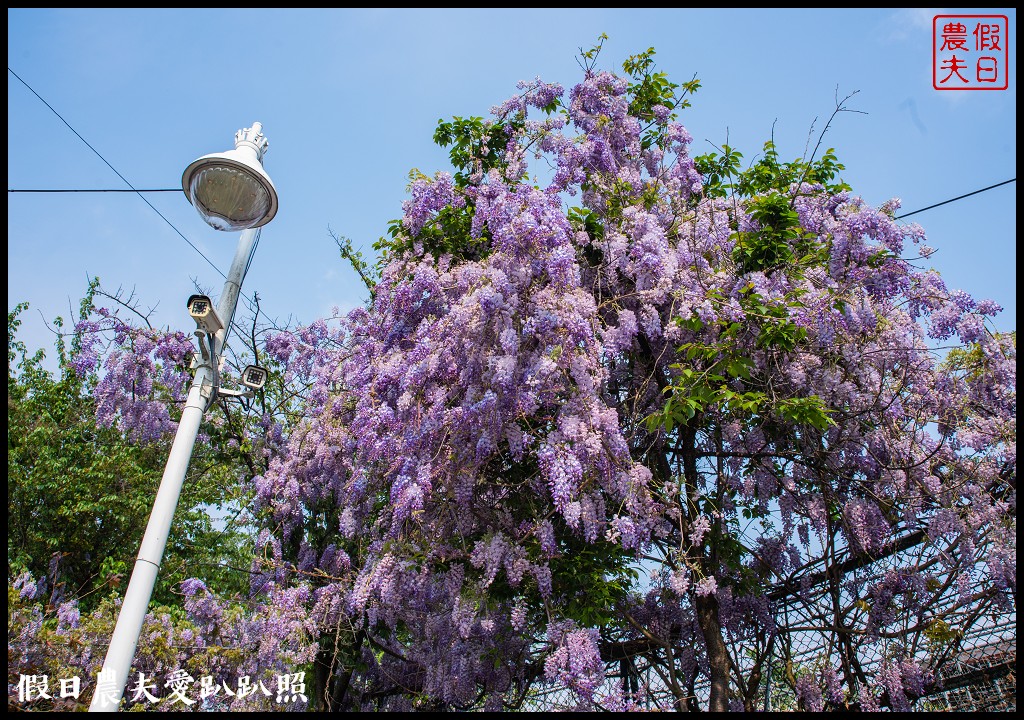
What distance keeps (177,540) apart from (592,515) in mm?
10880

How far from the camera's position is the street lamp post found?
3641 mm

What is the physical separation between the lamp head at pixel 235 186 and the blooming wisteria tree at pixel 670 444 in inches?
63.6

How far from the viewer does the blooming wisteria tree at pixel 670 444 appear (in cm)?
494

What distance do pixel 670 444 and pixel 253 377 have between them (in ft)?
11.5

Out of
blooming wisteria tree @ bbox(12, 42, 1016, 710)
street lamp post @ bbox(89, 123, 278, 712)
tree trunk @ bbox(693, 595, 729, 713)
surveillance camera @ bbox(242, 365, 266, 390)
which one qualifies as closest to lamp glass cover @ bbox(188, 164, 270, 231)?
street lamp post @ bbox(89, 123, 278, 712)

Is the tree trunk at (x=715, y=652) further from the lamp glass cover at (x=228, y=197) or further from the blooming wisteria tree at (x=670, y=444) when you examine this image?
the lamp glass cover at (x=228, y=197)

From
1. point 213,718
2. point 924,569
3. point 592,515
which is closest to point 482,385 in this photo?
point 592,515

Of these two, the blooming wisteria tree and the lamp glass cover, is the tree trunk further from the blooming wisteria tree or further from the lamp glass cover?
the lamp glass cover

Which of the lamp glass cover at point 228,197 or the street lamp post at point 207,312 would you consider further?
the lamp glass cover at point 228,197

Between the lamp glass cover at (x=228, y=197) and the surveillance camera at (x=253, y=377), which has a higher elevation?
the lamp glass cover at (x=228, y=197)

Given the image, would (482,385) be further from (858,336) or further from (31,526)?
(31,526)

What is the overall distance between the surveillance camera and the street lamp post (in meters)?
0.27

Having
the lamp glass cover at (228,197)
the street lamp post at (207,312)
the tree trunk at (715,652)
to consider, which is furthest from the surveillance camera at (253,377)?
the tree trunk at (715,652)

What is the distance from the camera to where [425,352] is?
5582 mm
